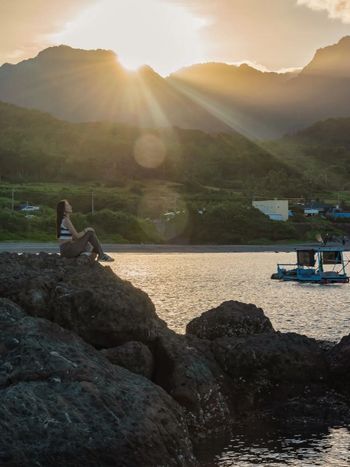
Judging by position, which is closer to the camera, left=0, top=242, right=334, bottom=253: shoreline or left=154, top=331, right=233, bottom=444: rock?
left=154, top=331, right=233, bottom=444: rock

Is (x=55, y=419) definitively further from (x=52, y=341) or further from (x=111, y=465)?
(x=52, y=341)

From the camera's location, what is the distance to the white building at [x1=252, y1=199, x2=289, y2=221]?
541 ft

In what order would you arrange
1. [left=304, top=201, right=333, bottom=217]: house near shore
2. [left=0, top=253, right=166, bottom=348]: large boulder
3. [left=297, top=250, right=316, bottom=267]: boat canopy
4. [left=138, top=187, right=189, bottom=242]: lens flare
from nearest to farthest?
[left=0, top=253, right=166, bottom=348]: large boulder, [left=297, top=250, right=316, bottom=267]: boat canopy, [left=138, top=187, right=189, bottom=242]: lens flare, [left=304, top=201, right=333, bottom=217]: house near shore

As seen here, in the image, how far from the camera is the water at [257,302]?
579 inches

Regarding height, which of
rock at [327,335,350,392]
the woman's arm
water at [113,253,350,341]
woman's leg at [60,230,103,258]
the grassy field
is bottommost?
water at [113,253,350,341]

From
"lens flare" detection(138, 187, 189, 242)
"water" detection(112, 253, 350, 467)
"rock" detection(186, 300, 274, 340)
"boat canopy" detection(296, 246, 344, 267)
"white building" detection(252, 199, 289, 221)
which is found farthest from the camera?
"white building" detection(252, 199, 289, 221)

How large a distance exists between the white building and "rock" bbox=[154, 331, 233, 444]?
14915 cm

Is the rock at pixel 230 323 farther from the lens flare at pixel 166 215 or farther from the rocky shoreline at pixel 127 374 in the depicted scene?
the lens flare at pixel 166 215

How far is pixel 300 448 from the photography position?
49.6 ft

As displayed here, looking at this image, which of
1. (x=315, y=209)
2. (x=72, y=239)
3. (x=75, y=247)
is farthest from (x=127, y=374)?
(x=315, y=209)

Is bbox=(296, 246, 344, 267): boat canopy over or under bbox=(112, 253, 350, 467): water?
over

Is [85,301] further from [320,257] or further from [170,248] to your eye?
[170,248]

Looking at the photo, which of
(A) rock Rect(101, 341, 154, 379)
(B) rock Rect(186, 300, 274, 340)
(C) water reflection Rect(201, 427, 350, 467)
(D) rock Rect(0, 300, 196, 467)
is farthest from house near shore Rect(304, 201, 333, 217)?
(D) rock Rect(0, 300, 196, 467)

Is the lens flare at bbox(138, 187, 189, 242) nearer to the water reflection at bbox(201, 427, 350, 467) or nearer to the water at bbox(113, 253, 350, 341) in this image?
the water at bbox(113, 253, 350, 341)
